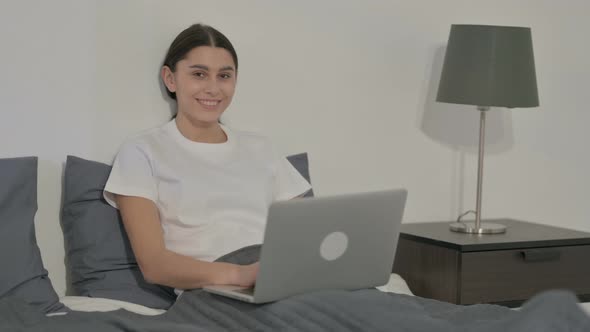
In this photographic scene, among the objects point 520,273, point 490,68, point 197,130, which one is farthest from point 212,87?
point 520,273

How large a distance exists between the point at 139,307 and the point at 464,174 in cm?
143

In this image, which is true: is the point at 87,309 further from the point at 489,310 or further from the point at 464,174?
the point at 464,174

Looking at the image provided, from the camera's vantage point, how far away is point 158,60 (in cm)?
290

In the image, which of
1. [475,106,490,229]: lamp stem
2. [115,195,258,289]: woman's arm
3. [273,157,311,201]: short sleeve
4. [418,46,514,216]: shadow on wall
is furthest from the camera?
[418,46,514,216]: shadow on wall

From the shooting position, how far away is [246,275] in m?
2.36

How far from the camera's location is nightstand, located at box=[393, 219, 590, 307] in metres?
3.01

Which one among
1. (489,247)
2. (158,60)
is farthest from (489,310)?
(158,60)

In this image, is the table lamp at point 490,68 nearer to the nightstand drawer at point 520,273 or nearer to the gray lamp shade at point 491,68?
the gray lamp shade at point 491,68

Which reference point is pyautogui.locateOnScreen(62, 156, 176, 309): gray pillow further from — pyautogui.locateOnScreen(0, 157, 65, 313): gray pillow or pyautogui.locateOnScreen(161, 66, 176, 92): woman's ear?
pyautogui.locateOnScreen(161, 66, 176, 92): woman's ear

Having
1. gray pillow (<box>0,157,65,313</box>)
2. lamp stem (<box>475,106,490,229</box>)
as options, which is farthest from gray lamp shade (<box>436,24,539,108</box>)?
gray pillow (<box>0,157,65,313</box>)

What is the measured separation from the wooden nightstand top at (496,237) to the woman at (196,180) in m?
0.49

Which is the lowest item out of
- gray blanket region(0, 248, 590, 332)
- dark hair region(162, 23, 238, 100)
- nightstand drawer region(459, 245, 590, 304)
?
nightstand drawer region(459, 245, 590, 304)

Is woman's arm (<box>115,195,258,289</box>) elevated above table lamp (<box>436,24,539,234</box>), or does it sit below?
below

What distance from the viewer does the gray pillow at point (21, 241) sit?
247 cm
